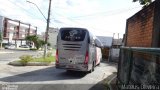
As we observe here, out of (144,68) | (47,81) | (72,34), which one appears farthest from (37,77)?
(144,68)

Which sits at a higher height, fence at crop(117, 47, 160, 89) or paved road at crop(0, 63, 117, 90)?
fence at crop(117, 47, 160, 89)

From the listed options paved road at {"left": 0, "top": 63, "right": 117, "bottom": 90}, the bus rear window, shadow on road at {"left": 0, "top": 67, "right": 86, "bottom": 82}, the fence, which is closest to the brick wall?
the fence

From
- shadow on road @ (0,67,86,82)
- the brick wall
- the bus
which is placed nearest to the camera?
the brick wall

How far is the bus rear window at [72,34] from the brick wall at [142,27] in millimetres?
6028

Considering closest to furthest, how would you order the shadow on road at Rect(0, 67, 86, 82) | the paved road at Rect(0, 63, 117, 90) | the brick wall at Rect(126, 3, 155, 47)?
the brick wall at Rect(126, 3, 155, 47)
the paved road at Rect(0, 63, 117, 90)
the shadow on road at Rect(0, 67, 86, 82)

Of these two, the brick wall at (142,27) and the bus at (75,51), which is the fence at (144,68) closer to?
the brick wall at (142,27)

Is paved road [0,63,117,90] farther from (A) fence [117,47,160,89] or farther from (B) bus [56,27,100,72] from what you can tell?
(A) fence [117,47,160,89]

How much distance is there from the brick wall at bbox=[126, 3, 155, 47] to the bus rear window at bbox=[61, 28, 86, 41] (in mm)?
6028

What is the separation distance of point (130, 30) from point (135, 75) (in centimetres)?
532

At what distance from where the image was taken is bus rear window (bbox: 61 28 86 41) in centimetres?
1738

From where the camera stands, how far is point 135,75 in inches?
259

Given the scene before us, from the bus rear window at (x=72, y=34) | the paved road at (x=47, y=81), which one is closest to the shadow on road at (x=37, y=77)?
the paved road at (x=47, y=81)

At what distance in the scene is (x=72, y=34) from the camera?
17531 mm

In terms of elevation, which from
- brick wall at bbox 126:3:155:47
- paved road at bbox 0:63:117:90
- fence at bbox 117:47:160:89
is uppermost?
brick wall at bbox 126:3:155:47
